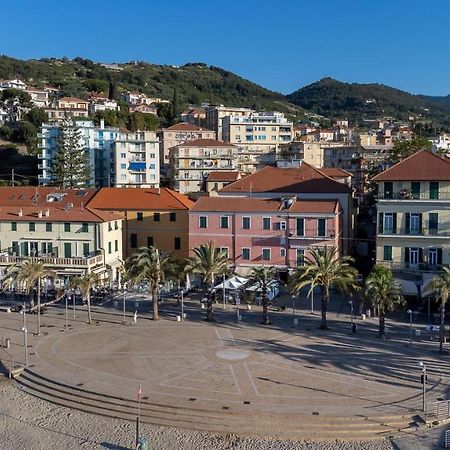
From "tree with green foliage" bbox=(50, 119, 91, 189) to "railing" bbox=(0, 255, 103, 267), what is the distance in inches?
1534

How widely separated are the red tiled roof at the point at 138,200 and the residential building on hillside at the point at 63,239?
4315 millimetres

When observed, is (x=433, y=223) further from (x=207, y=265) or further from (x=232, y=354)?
(x=232, y=354)

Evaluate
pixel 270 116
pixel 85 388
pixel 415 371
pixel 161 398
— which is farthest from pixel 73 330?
pixel 270 116

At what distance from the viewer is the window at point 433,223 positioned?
149 feet

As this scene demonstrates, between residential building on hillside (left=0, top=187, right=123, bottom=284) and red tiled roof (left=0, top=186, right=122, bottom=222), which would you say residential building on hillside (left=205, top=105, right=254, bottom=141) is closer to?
red tiled roof (left=0, top=186, right=122, bottom=222)

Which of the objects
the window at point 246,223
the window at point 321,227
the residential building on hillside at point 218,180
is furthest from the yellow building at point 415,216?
the residential building on hillside at point 218,180

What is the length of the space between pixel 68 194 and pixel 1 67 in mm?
155162

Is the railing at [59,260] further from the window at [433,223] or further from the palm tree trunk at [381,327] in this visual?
the window at [433,223]

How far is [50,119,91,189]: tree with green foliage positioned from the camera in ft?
301

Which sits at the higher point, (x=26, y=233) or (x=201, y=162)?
(x=201, y=162)

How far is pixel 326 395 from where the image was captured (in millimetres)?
28109

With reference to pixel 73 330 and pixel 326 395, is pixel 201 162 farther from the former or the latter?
pixel 326 395

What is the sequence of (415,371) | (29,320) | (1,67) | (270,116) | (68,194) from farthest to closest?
(1,67)
(270,116)
(68,194)
(29,320)
(415,371)

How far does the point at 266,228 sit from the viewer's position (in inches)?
2035
